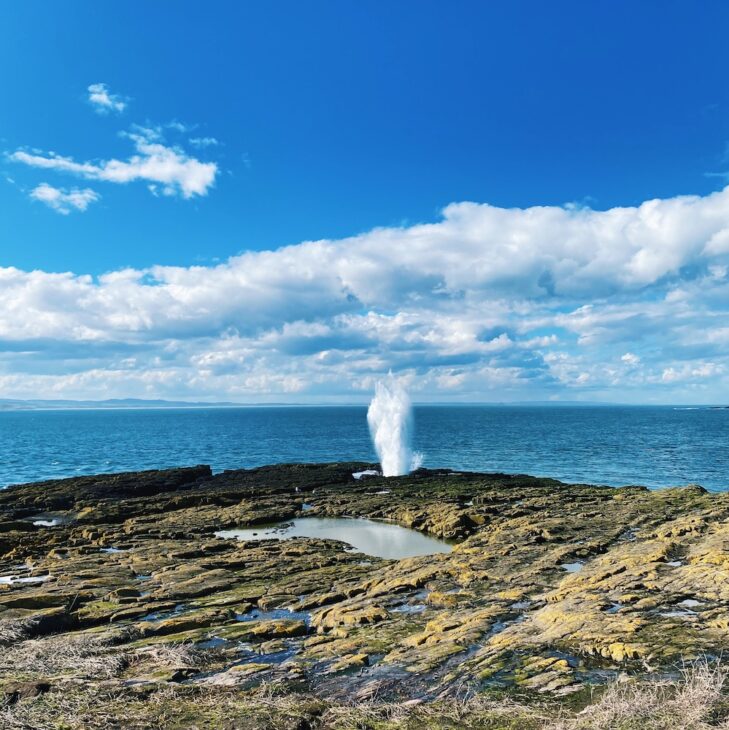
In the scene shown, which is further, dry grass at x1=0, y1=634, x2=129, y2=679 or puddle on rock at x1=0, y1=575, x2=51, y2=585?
puddle on rock at x1=0, y1=575, x2=51, y2=585

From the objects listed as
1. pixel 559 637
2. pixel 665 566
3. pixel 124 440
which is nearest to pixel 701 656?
pixel 559 637

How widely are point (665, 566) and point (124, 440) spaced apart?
154144 mm

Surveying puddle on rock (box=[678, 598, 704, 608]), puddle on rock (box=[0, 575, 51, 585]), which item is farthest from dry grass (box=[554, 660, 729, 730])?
puddle on rock (box=[0, 575, 51, 585])

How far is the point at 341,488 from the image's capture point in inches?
2319

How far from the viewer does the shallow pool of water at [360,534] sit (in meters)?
35.0

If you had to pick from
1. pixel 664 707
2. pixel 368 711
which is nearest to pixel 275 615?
pixel 368 711

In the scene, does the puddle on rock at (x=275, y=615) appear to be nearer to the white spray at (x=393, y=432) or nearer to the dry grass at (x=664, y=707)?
the dry grass at (x=664, y=707)

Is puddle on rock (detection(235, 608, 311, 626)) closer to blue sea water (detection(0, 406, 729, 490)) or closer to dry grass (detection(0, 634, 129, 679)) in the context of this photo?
dry grass (detection(0, 634, 129, 679))

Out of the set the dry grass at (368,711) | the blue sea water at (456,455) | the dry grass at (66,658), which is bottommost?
the blue sea water at (456,455)

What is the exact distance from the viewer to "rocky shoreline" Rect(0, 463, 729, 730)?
11.3 meters

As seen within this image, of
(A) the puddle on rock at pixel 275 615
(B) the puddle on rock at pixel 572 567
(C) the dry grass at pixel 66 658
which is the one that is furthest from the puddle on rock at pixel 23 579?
(B) the puddle on rock at pixel 572 567

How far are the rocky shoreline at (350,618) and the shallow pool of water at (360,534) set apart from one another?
1769 mm

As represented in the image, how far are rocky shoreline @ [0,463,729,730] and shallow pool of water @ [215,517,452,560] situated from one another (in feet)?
5.80

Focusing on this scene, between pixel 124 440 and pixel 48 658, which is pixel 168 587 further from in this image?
pixel 124 440
